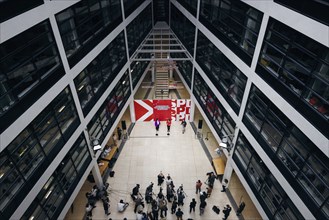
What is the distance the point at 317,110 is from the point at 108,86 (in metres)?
12.9

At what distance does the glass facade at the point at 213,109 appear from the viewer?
53.5 feet

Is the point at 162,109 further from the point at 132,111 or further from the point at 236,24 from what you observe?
the point at 236,24

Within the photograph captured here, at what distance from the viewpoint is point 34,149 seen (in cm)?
1089

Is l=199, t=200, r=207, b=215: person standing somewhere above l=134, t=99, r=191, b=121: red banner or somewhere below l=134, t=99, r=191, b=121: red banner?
below

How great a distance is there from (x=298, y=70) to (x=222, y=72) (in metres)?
6.23

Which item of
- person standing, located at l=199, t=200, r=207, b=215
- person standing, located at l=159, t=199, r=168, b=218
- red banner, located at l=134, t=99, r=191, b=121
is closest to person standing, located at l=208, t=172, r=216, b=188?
person standing, located at l=199, t=200, r=207, b=215

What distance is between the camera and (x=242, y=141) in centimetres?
1467

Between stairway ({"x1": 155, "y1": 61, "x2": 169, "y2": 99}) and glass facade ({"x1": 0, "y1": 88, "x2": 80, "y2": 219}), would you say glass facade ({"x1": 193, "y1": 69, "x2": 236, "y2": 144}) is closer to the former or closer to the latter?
stairway ({"x1": 155, "y1": 61, "x2": 169, "y2": 99})

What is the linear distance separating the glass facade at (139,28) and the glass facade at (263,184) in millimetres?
12423

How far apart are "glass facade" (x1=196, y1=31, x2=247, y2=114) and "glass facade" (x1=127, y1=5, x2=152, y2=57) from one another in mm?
5944

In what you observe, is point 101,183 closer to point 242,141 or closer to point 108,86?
point 108,86

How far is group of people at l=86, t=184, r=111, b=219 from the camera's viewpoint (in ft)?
52.6

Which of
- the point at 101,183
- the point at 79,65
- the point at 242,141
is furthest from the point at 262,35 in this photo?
the point at 101,183

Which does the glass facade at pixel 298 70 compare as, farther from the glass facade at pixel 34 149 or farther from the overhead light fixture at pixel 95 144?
the overhead light fixture at pixel 95 144
